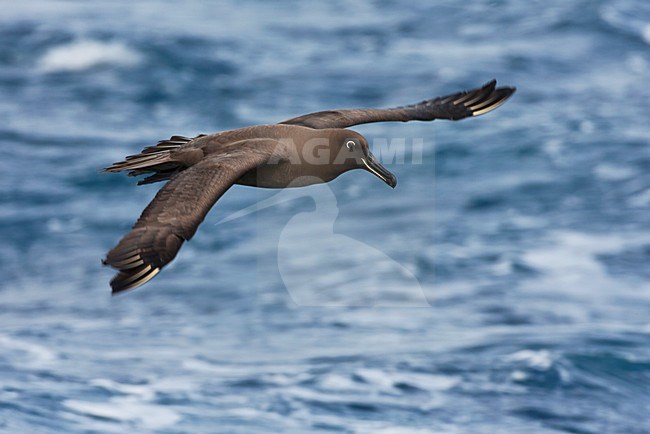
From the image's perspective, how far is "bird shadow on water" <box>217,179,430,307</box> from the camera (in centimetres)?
4425

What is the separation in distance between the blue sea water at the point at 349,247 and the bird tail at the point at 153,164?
23.5m

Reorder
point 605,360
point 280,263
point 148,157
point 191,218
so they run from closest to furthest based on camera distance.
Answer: point 191,218 → point 148,157 → point 605,360 → point 280,263

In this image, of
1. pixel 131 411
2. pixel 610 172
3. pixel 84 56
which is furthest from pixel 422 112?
pixel 84 56

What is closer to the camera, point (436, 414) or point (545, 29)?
point (436, 414)

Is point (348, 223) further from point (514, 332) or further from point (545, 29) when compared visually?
point (545, 29)

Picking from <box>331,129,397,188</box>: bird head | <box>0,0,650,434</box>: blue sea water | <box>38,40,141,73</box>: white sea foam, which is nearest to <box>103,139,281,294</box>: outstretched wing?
<box>331,129,397,188</box>: bird head

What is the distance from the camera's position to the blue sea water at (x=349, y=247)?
39375 millimetres

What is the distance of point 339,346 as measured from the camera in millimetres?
43750

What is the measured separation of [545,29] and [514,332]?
21547mm

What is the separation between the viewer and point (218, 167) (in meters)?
13.4

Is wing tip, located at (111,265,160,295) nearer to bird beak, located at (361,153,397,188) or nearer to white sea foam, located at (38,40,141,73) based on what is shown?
bird beak, located at (361,153,397,188)

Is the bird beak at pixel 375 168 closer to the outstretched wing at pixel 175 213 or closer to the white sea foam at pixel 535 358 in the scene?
the outstretched wing at pixel 175 213

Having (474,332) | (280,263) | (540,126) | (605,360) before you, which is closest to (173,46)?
(280,263)

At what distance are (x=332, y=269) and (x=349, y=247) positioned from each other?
3.26 m
